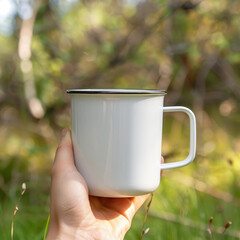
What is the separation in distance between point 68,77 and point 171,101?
3.18 ft

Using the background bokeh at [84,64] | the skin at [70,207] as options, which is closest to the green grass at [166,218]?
the background bokeh at [84,64]

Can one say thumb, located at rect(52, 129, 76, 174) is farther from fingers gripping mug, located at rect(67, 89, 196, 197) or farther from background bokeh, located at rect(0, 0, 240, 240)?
background bokeh, located at rect(0, 0, 240, 240)

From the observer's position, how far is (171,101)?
349cm

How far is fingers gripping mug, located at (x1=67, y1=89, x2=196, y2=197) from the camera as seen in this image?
110 centimetres

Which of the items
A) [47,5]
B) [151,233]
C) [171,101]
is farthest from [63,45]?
[151,233]

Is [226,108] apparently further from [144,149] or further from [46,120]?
[144,149]

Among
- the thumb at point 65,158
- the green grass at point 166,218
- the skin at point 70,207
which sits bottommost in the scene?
the green grass at point 166,218

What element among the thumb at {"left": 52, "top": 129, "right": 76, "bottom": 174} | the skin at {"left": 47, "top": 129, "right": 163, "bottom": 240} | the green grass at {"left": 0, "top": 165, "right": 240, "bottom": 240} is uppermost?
the thumb at {"left": 52, "top": 129, "right": 76, "bottom": 174}

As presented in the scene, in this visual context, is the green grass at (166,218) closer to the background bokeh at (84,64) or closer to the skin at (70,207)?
the background bokeh at (84,64)

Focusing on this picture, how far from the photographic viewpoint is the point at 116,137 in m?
1.12

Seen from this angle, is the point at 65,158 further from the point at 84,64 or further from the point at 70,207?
the point at 84,64

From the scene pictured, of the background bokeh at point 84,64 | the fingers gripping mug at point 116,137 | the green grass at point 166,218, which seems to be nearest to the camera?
the fingers gripping mug at point 116,137

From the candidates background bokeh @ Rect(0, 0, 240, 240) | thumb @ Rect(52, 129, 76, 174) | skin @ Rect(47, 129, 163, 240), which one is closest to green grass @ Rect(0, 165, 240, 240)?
background bokeh @ Rect(0, 0, 240, 240)

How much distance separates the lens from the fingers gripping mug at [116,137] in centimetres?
110
